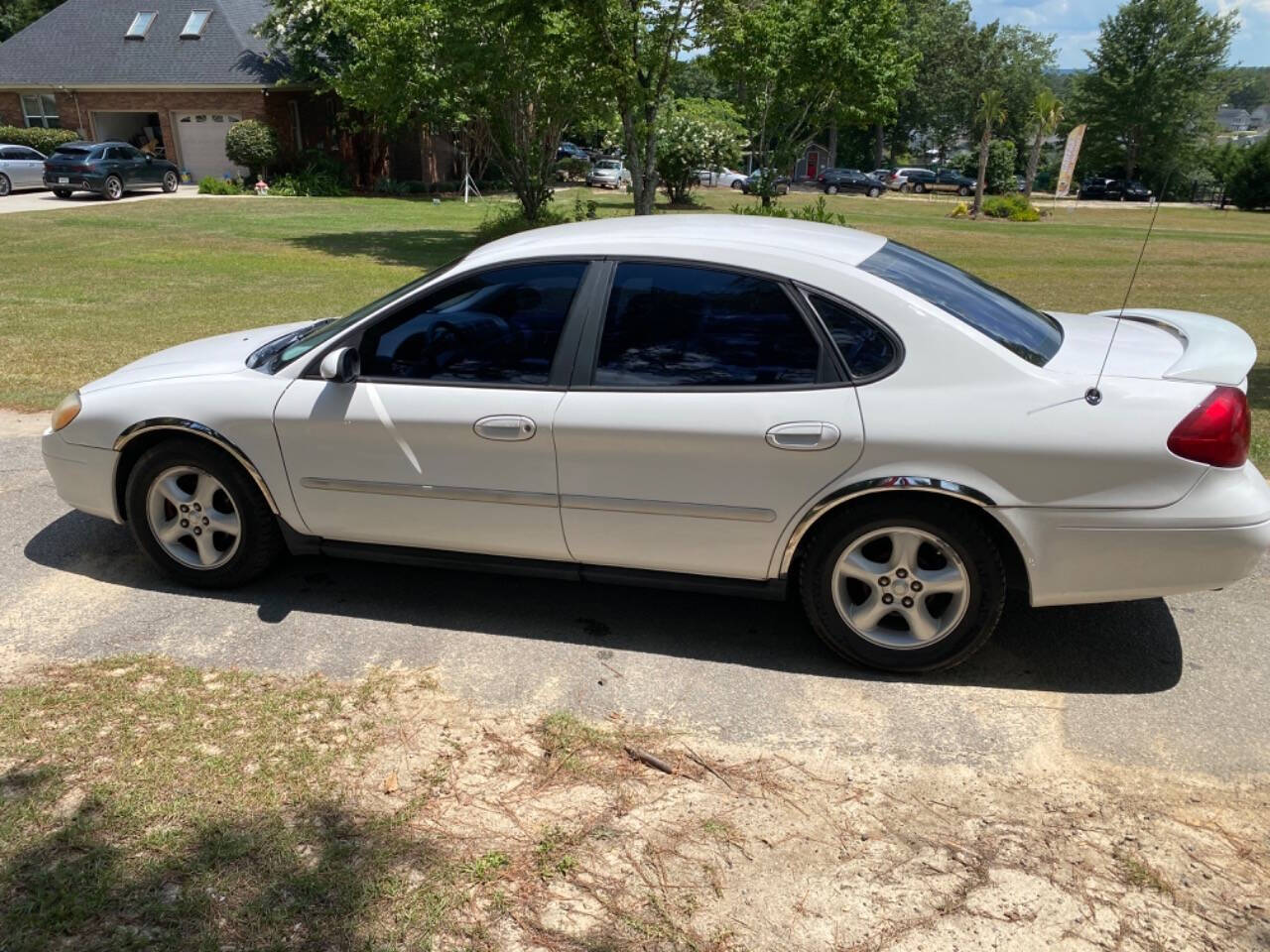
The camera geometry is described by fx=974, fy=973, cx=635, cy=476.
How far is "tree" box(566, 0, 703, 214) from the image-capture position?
15711 mm

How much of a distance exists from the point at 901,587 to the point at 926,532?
237 mm

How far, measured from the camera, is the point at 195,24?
3494cm

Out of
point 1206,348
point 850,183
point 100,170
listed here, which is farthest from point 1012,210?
point 1206,348

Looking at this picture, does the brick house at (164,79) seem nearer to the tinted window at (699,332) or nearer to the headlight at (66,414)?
the headlight at (66,414)

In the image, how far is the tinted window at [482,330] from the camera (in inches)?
152

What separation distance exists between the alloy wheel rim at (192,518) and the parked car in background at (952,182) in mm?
61475

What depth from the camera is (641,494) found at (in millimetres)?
3691

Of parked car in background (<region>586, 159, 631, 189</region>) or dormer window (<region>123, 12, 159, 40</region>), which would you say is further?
parked car in background (<region>586, 159, 631, 189</region>)

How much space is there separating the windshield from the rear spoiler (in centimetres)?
277

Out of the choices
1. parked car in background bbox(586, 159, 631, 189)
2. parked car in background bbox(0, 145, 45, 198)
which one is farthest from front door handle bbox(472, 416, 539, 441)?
parked car in background bbox(586, 159, 631, 189)

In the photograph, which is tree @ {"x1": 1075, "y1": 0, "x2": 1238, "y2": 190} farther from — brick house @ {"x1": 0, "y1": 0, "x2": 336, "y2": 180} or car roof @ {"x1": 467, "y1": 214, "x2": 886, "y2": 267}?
car roof @ {"x1": 467, "y1": 214, "x2": 886, "y2": 267}

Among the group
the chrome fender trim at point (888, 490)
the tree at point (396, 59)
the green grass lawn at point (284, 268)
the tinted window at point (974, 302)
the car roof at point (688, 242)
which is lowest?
the green grass lawn at point (284, 268)

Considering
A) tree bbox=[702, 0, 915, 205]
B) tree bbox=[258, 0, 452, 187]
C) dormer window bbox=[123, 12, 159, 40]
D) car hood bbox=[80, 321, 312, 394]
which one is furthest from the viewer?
dormer window bbox=[123, 12, 159, 40]

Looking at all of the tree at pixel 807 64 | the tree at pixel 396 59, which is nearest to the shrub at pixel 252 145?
the tree at pixel 396 59
